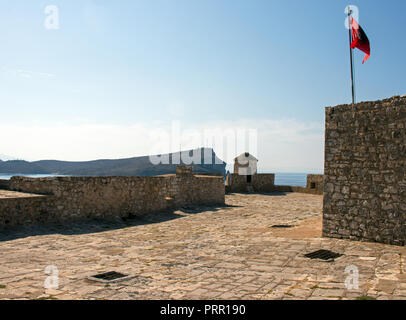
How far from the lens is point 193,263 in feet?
23.8

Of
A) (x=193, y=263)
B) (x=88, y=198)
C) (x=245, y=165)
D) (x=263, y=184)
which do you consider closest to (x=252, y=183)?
(x=263, y=184)

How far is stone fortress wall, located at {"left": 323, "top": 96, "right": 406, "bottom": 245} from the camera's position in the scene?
28.3ft

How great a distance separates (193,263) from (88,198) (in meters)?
6.86

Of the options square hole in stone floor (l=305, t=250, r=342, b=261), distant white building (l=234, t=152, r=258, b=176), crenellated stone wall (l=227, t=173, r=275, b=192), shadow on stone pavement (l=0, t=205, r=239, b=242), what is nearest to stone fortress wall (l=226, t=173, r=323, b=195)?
crenellated stone wall (l=227, t=173, r=275, b=192)

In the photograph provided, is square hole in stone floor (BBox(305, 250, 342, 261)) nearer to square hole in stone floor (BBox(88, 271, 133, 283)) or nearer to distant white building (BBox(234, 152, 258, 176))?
square hole in stone floor (BBox(88, 271, 133, 283))

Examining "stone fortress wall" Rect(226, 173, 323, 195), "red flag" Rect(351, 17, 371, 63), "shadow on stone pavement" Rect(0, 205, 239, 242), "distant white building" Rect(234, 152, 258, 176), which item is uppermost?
"red flag" Rect(351, 17, 371, 63)

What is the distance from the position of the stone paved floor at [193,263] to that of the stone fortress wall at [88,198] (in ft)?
1.77

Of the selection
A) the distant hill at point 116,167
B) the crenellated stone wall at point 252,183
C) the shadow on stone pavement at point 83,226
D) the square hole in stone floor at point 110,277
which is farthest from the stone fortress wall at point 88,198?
the distant hill at point 116,167

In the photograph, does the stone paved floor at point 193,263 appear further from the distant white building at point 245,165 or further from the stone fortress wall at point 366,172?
the distant white building at point 245,165

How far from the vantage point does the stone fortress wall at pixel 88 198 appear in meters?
10.7

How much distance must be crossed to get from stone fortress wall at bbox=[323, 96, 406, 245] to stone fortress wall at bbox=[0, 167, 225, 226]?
26.2 feet
